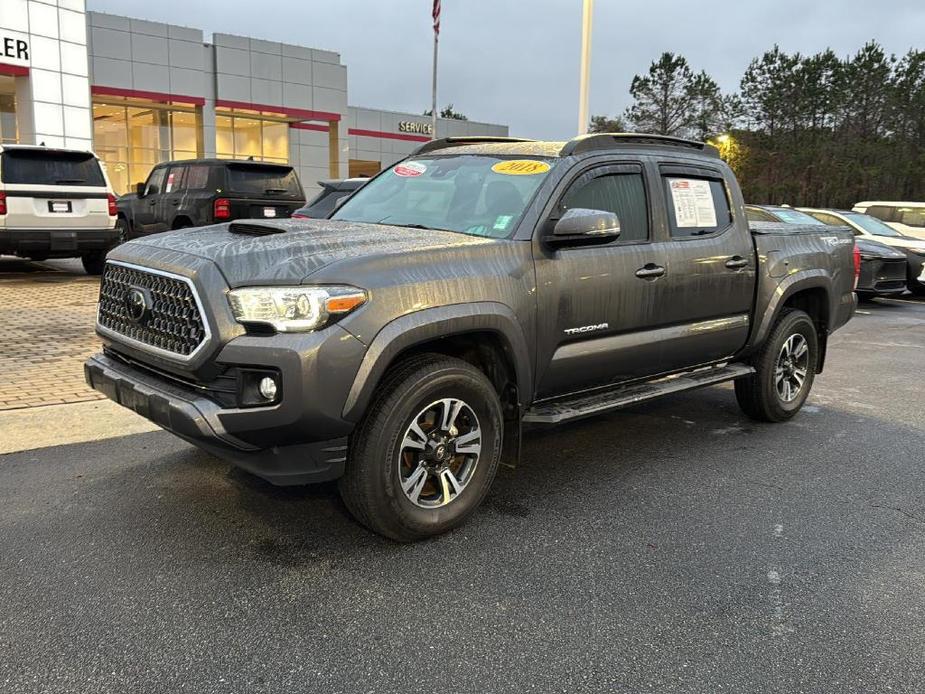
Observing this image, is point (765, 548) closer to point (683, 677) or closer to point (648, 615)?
point (648, 615)

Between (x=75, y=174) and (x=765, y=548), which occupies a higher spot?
(x=75, y=174)

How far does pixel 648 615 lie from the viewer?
3.06m

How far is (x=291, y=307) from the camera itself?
3.20 metres

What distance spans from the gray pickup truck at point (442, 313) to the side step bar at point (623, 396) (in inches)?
0.6

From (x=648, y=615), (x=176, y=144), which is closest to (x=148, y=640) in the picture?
(x=648, y=615)

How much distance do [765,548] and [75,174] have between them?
470 inches

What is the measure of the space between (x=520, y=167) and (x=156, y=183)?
11441mm

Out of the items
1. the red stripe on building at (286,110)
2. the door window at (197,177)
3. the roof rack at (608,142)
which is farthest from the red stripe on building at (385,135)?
the roof rack at (608,142)

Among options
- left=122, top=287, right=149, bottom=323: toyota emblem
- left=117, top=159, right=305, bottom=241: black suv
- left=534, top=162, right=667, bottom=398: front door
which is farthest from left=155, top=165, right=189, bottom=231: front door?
left=534, top=162, right=667, bottom=398: front door

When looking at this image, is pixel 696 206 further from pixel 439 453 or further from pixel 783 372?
pixel 439 453

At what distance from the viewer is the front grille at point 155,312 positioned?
3363 millimetres

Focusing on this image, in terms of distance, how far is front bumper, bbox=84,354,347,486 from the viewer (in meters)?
3.18

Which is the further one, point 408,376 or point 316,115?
point 316,115

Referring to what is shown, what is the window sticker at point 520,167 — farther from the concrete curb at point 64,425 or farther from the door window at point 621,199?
the concrete curb at point 64,425
